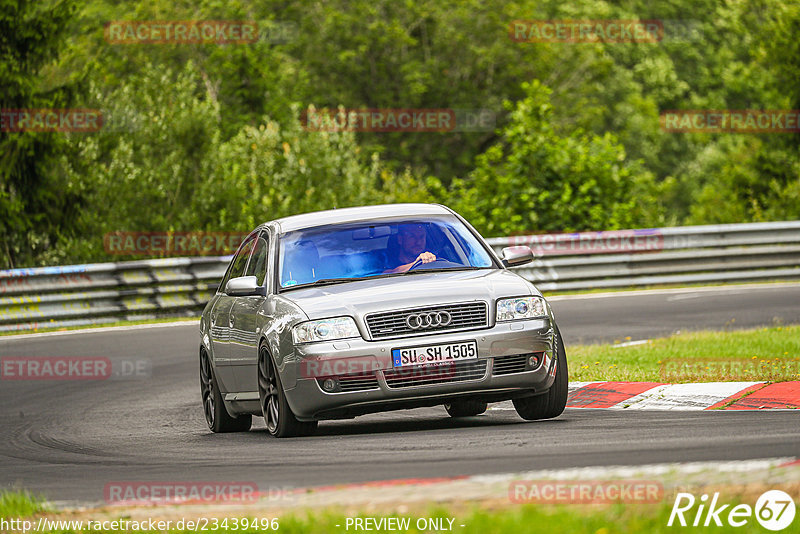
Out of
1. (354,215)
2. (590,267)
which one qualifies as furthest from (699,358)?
(590,267)

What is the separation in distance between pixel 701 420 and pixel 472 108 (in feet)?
168

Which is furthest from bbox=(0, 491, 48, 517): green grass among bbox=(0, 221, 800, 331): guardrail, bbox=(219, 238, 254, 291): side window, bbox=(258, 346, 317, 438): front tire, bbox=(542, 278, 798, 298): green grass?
bbox=(542, 278, 798, 298): green grass

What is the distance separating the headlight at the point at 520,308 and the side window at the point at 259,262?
1993 millimetres

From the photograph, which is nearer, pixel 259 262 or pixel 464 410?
pixel 259 262

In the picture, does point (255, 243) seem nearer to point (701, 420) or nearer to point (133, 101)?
point (701, 420)

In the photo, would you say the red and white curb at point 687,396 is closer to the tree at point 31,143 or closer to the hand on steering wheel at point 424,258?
the hand on steering wheel at point 424,258

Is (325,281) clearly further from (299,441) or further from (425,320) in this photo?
(299,441)

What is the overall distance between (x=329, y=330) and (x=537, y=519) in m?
3.92

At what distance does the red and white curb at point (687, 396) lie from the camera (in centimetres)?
1005

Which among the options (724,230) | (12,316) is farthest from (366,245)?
(724,230)

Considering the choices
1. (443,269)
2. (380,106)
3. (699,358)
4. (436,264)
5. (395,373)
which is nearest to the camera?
(395,373)

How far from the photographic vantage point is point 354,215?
10.7m

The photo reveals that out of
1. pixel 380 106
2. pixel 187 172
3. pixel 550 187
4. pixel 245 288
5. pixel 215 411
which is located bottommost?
pixel 380 106

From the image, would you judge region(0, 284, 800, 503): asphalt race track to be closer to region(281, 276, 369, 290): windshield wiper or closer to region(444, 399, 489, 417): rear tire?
region(444, 399, 489, 417): rear tire
